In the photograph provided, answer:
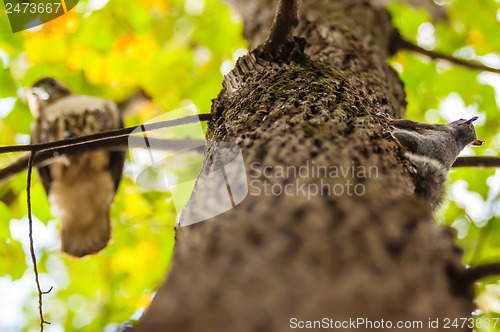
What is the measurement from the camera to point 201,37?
335 cm

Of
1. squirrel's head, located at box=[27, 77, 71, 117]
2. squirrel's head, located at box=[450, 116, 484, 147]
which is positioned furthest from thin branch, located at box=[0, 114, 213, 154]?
squirrel's head, located at box=[27, 77, 71, 117]

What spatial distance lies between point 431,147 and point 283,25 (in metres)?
0.55

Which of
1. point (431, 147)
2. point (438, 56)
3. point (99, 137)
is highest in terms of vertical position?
point (438, 56)

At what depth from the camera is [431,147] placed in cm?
91

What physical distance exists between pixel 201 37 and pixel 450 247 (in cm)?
319

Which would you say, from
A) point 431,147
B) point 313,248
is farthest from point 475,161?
point 313,248

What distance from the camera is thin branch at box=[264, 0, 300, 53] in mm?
1060

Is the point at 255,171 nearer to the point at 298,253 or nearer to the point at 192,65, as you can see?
the point at 298,253

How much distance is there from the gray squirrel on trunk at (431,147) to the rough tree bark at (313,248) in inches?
2.5

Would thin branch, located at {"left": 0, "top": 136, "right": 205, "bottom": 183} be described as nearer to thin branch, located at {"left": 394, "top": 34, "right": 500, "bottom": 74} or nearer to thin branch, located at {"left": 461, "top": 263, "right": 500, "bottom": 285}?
thin branch, located at {"left": 461, "top": 263, "right": 500, "bottom": 285}

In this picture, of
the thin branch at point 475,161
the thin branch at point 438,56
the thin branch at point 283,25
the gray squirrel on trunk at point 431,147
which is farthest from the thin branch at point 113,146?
the thin branch at point 438,56

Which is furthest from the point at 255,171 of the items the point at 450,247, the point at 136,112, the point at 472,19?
the point at 136,112

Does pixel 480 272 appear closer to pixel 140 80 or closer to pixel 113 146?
pixel 113 146

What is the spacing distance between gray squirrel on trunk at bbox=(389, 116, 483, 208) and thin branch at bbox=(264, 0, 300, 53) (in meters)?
0.41
